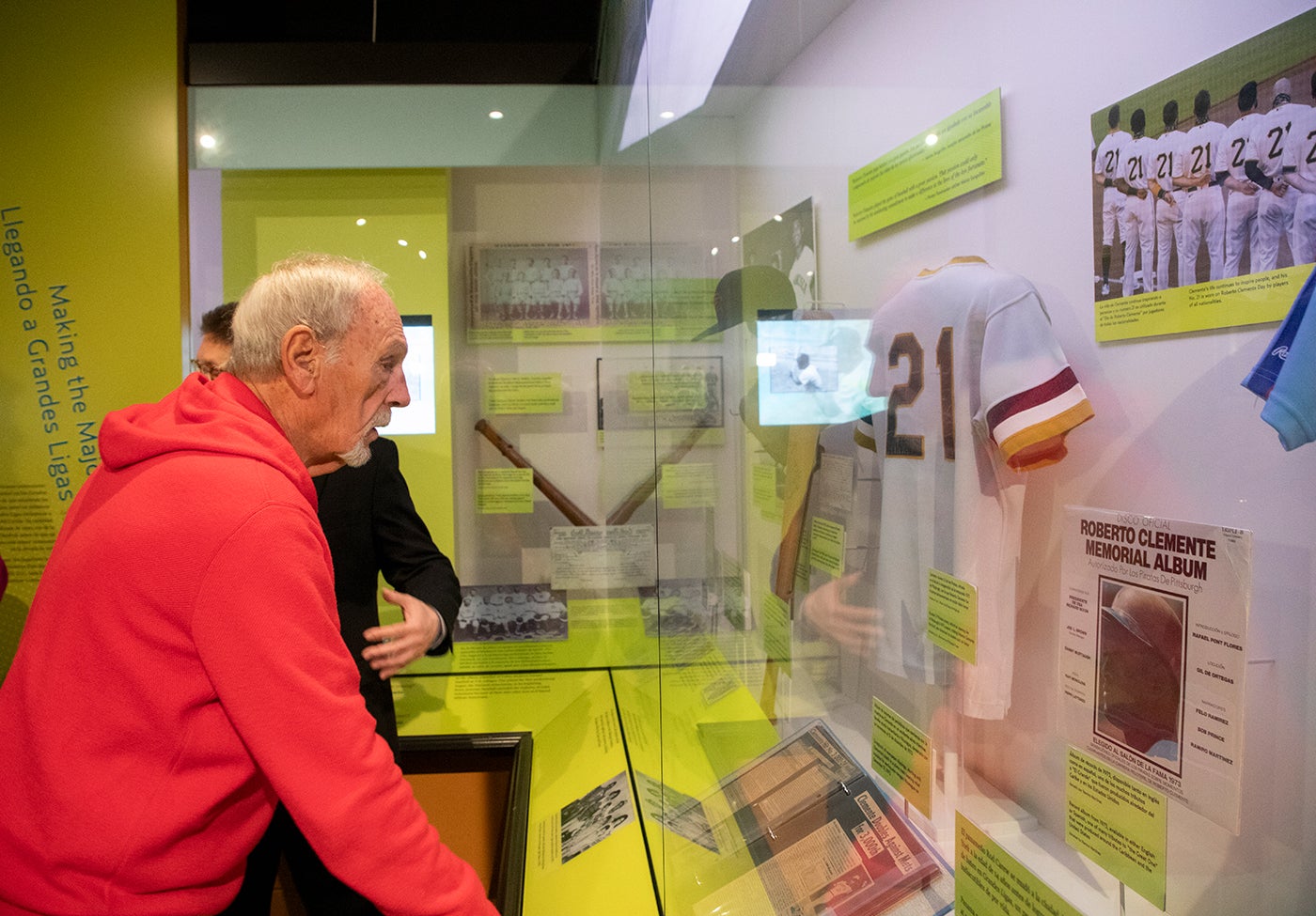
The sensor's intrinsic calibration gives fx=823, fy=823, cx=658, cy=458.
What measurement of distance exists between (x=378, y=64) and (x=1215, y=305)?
3102 millimetres

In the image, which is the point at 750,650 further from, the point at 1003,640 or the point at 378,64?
the point at 378,64

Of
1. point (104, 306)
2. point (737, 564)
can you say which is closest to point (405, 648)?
point (737, 564)

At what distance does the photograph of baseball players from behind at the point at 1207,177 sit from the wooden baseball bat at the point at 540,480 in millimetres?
2691

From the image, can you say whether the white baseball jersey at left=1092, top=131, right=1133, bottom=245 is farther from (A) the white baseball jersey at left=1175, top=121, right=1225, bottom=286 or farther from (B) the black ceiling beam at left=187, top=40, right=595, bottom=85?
(B) the black ceiling beam at left=187, top=40, right=595, bottom=85

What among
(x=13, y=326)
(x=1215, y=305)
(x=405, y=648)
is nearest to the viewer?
(x=1215, y=305)

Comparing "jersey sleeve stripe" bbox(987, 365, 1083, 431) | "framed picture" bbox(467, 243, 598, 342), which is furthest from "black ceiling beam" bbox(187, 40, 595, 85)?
"jersey sleeve stripe" bbox(987, 365, 1083, 431)

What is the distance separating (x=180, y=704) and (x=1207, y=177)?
1.17m

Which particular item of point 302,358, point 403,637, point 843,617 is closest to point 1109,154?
point 843,617

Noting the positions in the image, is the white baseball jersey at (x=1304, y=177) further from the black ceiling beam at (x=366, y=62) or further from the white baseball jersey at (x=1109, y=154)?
the black ceiling beam at (x=366, y=62)

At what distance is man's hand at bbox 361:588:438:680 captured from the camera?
5.62 ft

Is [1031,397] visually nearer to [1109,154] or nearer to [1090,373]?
[1090,373]

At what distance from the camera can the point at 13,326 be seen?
284 cm

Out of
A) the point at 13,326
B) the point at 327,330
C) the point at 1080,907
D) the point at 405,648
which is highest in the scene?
the point at 13,326

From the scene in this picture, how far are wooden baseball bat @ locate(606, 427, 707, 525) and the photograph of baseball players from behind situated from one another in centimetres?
111
